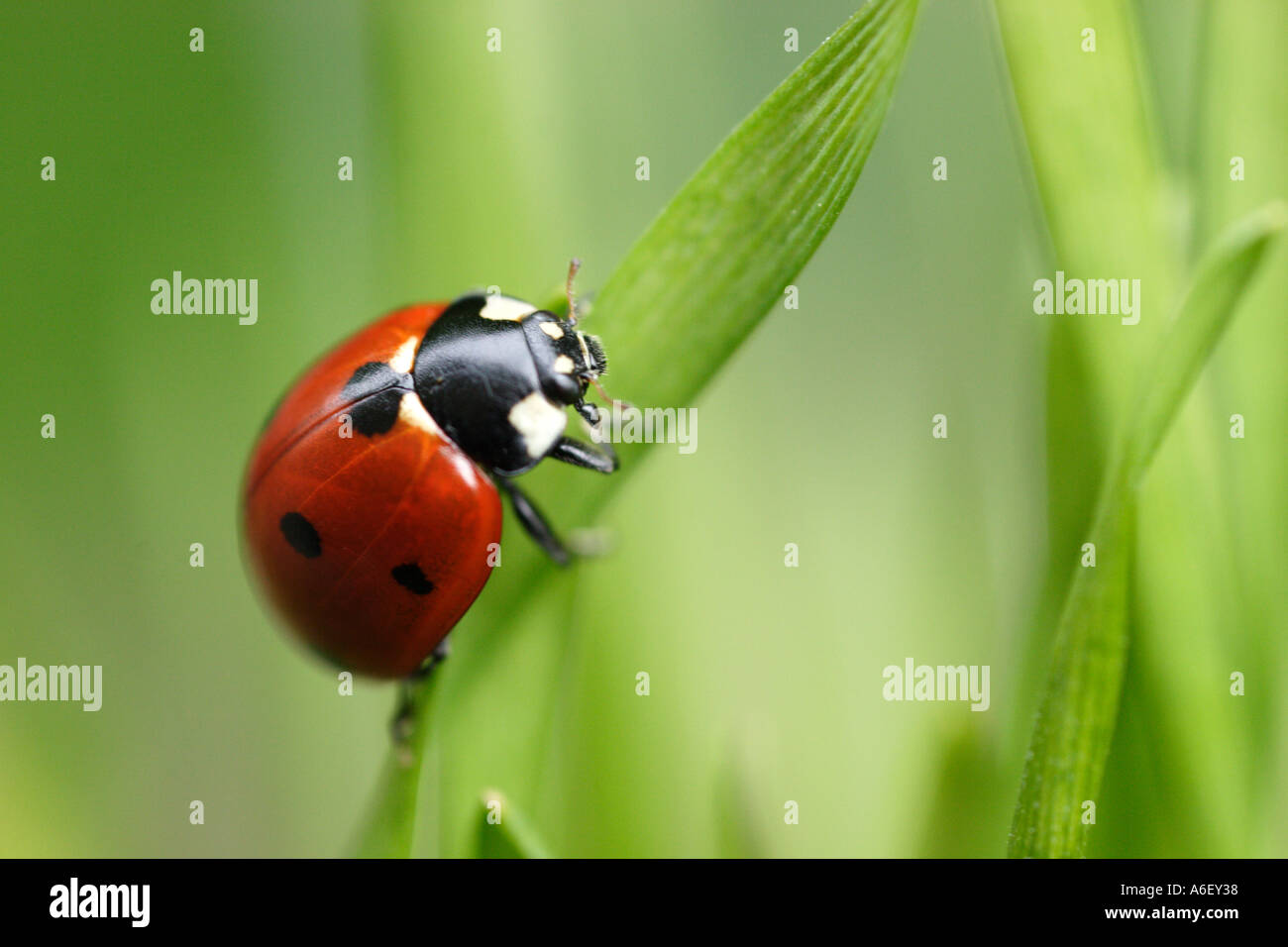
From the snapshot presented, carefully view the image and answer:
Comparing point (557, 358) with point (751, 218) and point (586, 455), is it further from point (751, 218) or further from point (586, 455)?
point (751, 218)

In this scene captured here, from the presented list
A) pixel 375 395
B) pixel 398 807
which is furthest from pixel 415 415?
pixel 398 807

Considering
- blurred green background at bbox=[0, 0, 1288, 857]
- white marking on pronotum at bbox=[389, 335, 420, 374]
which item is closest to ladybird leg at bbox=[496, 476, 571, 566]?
blurred green background at bbox=[0, 0, 1288, 857]

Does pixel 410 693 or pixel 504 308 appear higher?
pixel 504 308

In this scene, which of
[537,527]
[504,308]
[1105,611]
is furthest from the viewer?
[504,308]

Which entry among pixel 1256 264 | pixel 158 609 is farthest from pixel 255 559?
pixel 1256 264

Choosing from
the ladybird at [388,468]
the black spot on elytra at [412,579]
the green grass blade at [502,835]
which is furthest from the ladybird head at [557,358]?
the green grass blade at [502,835]

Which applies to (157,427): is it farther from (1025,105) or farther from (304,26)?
(1025,105)

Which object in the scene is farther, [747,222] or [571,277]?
[571,277]
